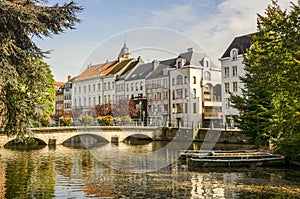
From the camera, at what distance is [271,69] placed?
14.9m

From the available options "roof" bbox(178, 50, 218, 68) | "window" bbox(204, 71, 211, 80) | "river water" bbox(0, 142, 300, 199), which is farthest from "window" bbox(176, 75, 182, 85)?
"river water" bbox(0, 142, 300, 199)

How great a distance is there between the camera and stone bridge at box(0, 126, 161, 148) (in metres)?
41.1

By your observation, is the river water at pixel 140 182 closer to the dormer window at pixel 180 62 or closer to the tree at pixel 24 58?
the tree at pixel 24 58

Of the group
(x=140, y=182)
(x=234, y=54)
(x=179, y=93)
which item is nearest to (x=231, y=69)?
(x=234, y=54)

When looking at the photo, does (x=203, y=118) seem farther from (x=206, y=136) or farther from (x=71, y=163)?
(x=71, y=163)

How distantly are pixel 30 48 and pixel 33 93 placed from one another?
4.98 ft

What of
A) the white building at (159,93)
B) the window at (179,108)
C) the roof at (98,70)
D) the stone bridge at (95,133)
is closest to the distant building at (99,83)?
the roof at (98,70)

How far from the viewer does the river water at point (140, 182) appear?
14.5 metres

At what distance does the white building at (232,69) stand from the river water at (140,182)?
30129mm

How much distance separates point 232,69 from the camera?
52219mm

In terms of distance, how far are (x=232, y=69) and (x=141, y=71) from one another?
68.5 ft

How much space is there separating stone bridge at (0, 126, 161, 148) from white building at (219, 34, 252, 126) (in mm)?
9622

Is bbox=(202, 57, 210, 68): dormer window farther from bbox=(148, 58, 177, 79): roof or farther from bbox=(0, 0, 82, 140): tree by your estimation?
bbox=(0, 0, 82, 140): tree

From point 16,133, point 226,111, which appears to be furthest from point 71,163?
point 226,111
